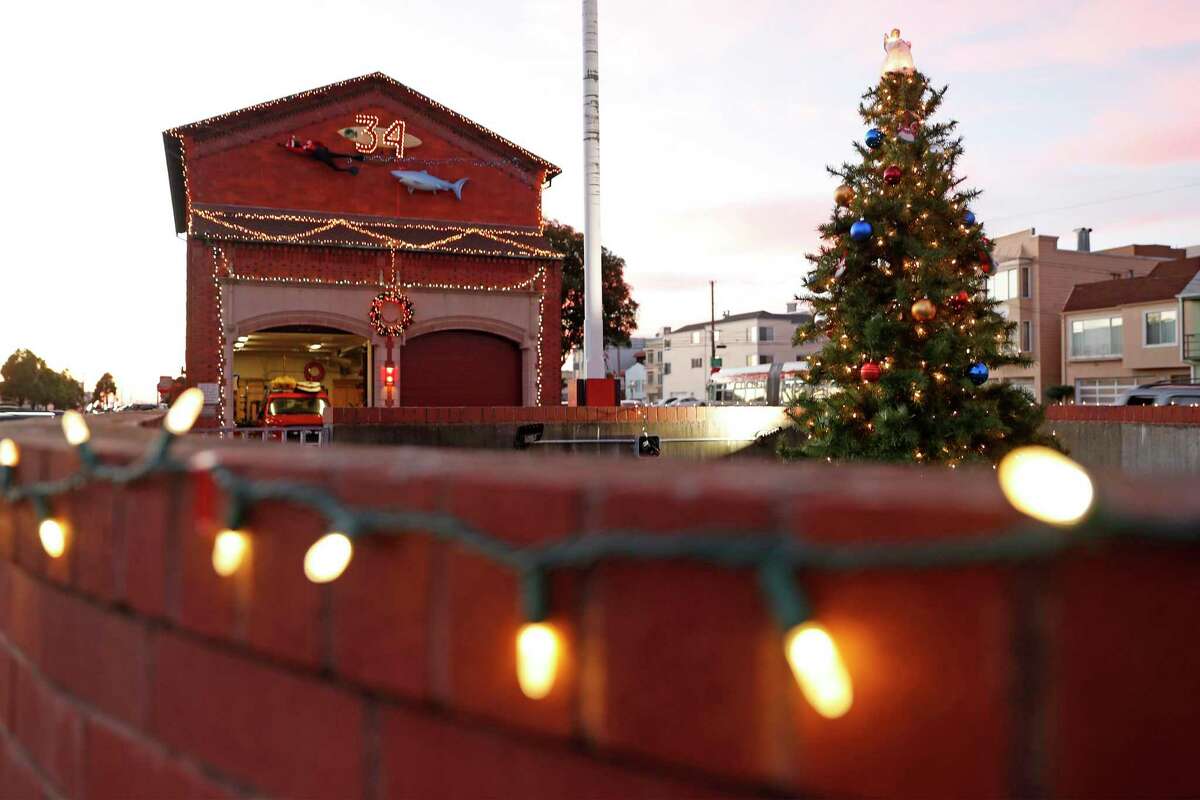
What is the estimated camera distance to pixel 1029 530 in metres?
0.88

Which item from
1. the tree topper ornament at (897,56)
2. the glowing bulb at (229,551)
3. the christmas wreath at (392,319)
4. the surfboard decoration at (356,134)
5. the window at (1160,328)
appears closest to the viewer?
the glowing bulb at (229,551)

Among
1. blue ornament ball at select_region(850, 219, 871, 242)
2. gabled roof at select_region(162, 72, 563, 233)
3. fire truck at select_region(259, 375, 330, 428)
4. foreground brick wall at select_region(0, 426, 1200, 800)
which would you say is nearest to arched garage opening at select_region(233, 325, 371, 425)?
fire truck at select_region(259, 375, 330, 428)

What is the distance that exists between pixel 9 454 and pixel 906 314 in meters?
10.4

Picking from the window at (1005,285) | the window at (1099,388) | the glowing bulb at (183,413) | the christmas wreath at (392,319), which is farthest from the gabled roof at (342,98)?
the window at (1099,388)

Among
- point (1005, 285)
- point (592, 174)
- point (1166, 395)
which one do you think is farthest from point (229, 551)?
point (1005, 285)

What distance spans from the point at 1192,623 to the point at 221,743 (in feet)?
5.00

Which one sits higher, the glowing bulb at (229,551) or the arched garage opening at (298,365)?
the arched garage opening at (298,365)

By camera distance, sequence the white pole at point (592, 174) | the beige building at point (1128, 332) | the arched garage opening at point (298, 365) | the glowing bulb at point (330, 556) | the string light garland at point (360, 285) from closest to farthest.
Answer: the glowing bulb at point (330, 556) < the string light garland at point (360, 285) < the white pole at point (592, 174) < the arched garage opening at point (298, 365) < the beige building at point (1128, 332)

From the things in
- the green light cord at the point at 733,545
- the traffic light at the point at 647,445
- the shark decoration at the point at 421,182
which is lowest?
the traffic light at the point at 647,445

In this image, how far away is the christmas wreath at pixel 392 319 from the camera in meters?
24.6

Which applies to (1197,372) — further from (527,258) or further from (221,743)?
(221,743)

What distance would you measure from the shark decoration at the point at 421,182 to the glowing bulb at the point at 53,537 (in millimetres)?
24346

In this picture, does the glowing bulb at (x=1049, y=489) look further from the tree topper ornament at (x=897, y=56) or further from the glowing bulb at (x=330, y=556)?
the tree topper ornament at (x=897, y=56)

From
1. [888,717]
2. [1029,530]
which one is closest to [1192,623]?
[1029,530]
